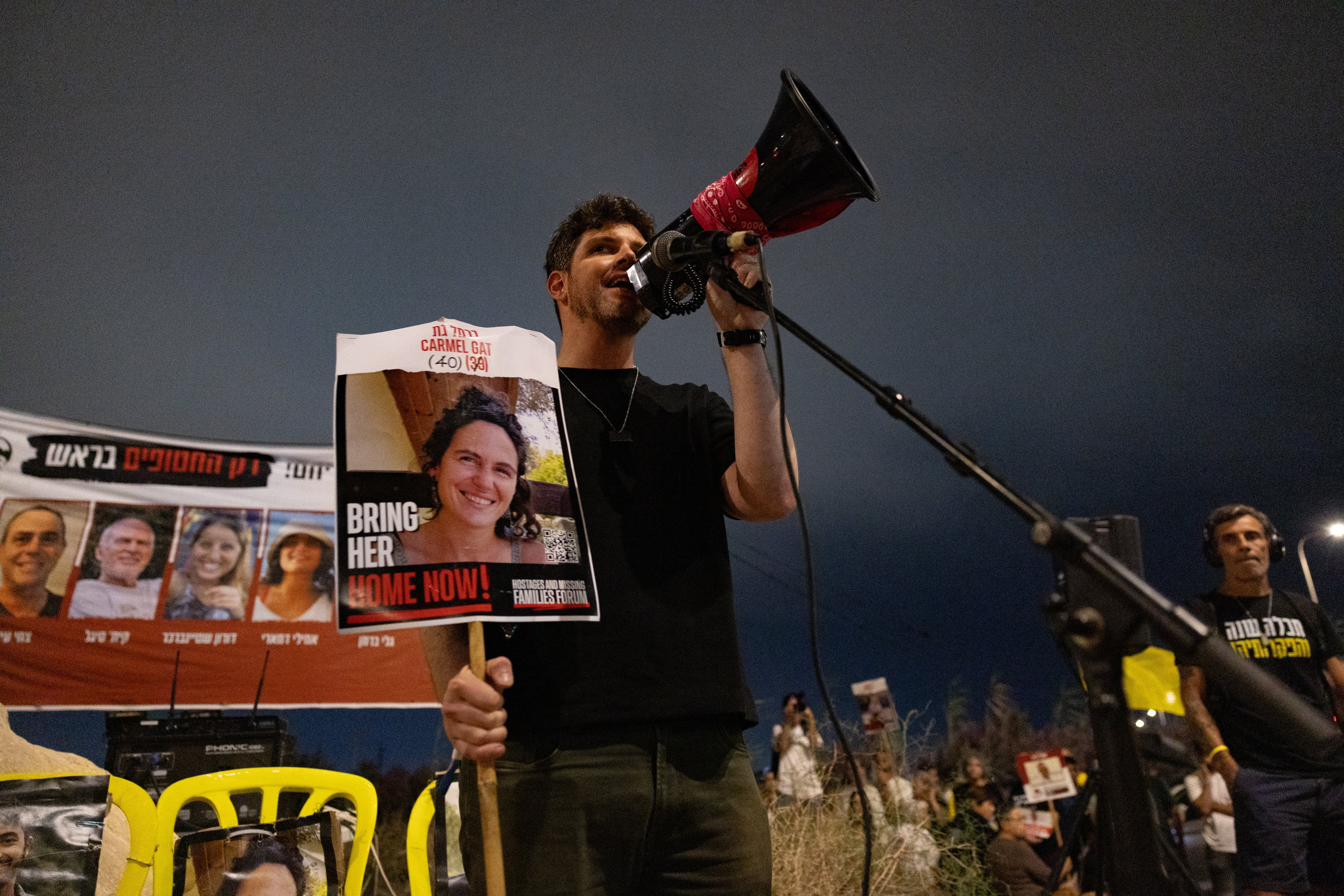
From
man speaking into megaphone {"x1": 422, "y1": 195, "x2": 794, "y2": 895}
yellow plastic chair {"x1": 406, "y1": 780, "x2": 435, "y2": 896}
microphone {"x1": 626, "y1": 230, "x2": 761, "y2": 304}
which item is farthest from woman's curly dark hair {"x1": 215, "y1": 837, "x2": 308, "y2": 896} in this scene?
microphone {"x1": 626, "y1": 230, "x2": 761, "y2": 304}

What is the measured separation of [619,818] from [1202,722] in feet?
9.40

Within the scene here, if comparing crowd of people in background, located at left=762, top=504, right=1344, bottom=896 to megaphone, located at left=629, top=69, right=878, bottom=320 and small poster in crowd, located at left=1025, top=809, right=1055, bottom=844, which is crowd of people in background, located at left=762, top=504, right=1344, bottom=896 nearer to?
small poster in crowd, located at left=1025, top=809, right=1055, bottom=844

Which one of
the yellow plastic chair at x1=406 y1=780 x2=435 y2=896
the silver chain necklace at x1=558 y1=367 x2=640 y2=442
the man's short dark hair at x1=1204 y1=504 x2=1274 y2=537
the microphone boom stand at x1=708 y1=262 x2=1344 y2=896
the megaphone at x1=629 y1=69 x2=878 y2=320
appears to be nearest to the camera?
the microphone boom stand at x1=708 y1=262 x2=1344 y2=896

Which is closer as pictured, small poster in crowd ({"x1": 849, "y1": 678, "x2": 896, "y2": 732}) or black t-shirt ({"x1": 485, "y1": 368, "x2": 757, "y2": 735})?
black t-shirt ({"x1": 485, "y1": 368, "x2": 757, "y2": 735})

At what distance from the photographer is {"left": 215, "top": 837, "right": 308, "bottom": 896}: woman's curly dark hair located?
1689 millimetres

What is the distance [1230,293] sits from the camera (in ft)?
32.9

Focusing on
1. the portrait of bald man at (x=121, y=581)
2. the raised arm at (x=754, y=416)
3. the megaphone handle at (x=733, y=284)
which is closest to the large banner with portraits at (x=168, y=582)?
the portrait of bald man at (x=121, y=581)

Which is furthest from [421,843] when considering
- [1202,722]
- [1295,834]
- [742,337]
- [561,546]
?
[1295,834]

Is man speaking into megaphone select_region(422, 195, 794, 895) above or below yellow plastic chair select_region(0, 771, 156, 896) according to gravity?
above

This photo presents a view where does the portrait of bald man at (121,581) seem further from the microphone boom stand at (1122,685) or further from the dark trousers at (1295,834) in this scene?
the dark trousers at (1295,834)

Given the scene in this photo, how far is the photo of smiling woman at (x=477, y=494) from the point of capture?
99 cm

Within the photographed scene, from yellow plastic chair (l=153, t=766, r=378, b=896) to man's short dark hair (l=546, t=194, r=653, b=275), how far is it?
159 cm

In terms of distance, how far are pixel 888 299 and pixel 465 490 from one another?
31.9ft

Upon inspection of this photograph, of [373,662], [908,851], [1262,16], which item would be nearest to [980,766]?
[908,851]
